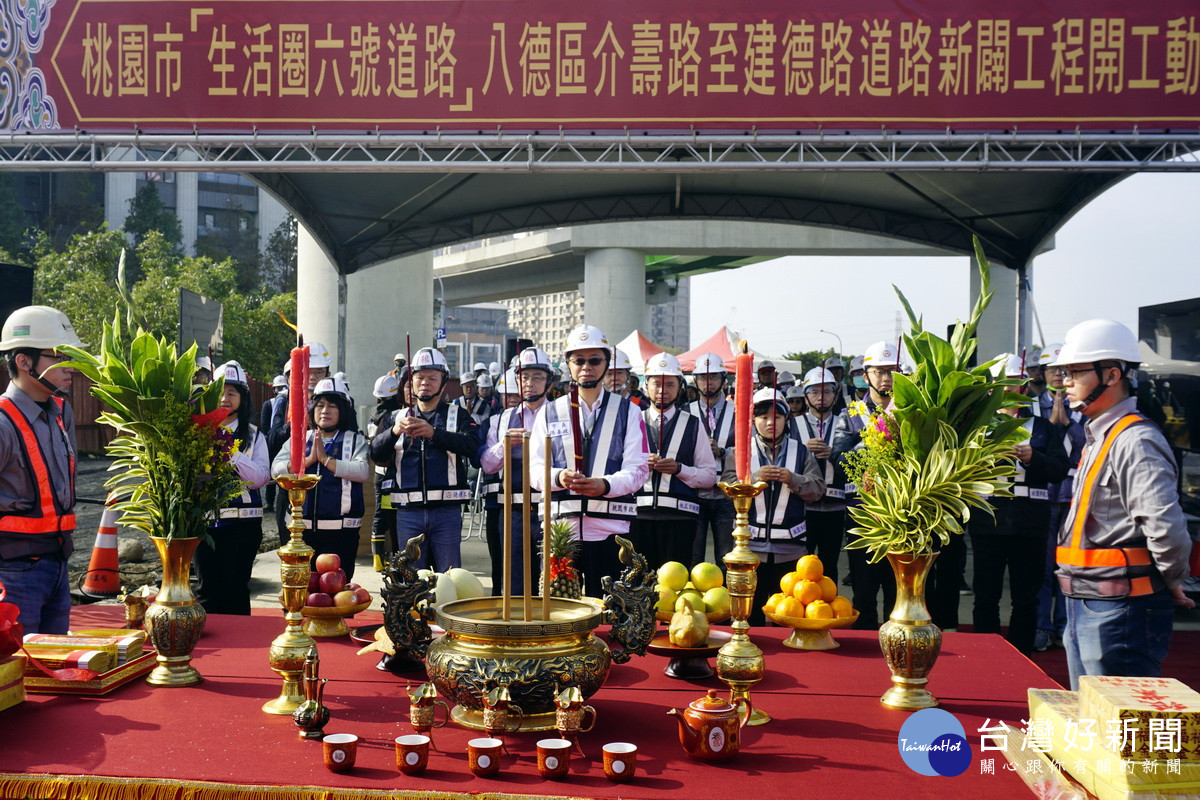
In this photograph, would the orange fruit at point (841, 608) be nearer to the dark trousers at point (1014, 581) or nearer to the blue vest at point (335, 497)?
the dark trousers at point (1014, 581)

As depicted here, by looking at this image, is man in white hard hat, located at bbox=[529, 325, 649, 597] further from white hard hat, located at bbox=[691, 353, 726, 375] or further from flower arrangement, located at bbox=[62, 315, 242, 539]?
white hard hat, located at bbox=[691, 353, 726, 375]

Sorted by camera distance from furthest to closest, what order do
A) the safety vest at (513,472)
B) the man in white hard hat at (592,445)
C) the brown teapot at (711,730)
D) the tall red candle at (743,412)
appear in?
the safety vest at (513,472) < the man in white hard hat at (592,445) < the tall red candle at (743,412) < the brown teapot at (711,730)

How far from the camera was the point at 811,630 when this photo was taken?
3.12 meters

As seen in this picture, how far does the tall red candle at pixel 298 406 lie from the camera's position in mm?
2418

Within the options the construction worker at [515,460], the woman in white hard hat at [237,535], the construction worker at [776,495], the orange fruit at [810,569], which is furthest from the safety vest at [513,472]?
the orange fruit at [810,569]

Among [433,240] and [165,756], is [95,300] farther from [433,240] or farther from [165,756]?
[165,756]

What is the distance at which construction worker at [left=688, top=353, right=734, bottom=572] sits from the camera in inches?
248

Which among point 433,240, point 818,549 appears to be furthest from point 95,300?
point 818,549

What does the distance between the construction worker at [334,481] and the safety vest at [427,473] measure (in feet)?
0.68

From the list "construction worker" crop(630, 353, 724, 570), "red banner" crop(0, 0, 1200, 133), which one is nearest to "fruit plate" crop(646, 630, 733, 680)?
"construction worker" crop(630, 353, 724, 570)

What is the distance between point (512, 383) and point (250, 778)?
6341 millimetres

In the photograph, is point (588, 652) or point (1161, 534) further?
point (1161, 534)

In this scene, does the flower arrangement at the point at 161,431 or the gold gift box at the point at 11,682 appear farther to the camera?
the flower arrangement at the point at 161,431

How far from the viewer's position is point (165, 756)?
209 centimetres
